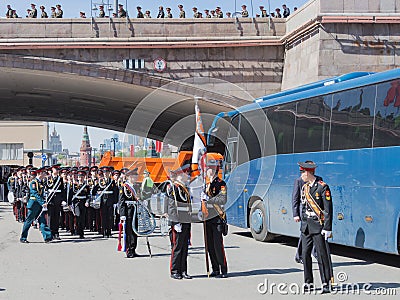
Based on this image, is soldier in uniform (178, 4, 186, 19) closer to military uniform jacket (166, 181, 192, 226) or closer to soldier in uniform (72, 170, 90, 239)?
soldier in uniform (72, 170, 90, 239)

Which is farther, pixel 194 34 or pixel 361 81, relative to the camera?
pixel 194 34

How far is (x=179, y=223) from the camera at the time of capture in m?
10.4

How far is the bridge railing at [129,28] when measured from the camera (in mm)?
29203

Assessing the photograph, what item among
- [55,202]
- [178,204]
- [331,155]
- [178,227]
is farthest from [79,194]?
[178,227]

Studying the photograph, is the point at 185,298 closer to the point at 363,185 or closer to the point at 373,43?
the point at 363,185

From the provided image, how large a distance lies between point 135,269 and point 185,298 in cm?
284

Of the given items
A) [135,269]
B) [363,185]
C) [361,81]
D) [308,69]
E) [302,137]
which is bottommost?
[135,269]

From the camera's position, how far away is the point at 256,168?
1620 cm

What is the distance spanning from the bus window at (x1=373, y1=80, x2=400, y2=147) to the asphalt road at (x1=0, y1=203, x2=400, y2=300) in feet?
6.98

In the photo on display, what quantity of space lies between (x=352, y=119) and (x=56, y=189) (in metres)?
7.54

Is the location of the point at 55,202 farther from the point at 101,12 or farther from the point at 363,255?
the point at 101,12

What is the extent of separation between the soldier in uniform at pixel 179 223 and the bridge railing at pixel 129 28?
1932 cm

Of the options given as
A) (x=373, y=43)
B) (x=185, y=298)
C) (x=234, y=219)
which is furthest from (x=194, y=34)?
(x=185, y=298)

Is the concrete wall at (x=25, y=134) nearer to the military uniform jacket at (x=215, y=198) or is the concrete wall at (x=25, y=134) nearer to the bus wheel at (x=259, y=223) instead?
the bus wheel at (x=259, y=223)
